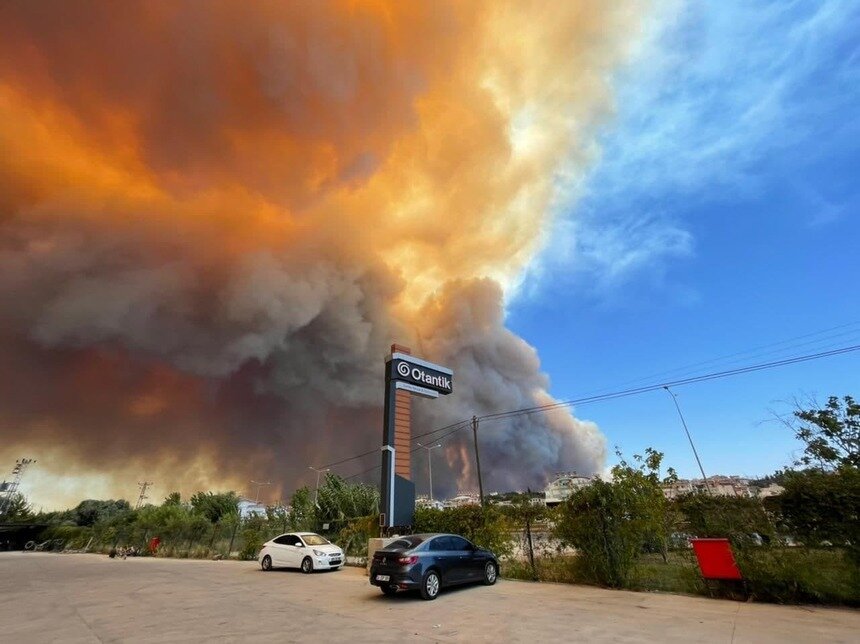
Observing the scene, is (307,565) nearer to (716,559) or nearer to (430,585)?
(430,585)

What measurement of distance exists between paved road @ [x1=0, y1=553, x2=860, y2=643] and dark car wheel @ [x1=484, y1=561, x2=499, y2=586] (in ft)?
1.03

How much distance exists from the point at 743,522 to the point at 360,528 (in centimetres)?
1507

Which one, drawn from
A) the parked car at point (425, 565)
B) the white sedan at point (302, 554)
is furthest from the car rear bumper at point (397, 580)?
the white sedan at point (302, 554)

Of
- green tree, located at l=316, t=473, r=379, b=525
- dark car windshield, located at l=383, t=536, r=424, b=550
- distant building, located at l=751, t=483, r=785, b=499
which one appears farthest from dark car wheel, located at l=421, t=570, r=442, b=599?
green tree, located at l=316, t=473, r=379, b=525

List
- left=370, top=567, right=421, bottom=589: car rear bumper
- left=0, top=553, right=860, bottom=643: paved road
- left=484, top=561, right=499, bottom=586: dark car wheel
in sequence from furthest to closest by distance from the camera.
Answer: left=484, top=561, right=499, bottom=586: dark car wheel, left=370, top=567, right=421, bottom=589: car rear bumper, left=0, top=553, right=860, bottom=643: paved road

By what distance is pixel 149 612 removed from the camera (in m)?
8.17

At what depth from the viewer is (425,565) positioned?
9117 mm

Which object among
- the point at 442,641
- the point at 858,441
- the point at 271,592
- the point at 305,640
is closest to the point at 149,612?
the point at 271,592

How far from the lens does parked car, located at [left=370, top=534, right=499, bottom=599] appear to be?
8.88 meters

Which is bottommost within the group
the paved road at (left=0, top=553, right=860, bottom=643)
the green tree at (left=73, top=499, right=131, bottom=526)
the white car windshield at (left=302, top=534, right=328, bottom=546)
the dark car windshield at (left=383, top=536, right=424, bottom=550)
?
the paved road at (left=0, top=553, right=860, bottom=643)

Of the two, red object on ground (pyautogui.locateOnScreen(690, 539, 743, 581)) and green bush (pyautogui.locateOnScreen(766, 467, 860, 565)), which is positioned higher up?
green bush (pyautogui.locateOnScreen(766, 467, 860, 565))

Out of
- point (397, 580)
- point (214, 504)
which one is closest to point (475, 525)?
point (397, 580)

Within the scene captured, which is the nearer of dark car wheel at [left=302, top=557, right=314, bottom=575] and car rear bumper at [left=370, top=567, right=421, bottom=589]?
car rear bumper at [left=370, top=567, right=421, bottom=589]

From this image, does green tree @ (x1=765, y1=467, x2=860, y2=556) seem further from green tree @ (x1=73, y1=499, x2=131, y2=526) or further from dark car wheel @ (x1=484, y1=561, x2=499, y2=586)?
green tree @ (x1=73, y1=499, x2=131, y2=526)
